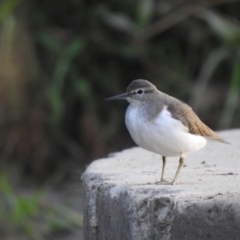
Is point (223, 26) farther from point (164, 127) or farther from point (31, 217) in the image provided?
point (164, 127)

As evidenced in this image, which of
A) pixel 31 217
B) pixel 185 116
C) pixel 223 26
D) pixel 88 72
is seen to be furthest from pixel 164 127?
pixel 88 72

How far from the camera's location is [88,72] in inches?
377

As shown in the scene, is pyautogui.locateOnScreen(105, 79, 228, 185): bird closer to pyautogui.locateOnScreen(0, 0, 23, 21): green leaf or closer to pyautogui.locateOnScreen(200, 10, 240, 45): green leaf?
pyautogui.locateOnScreen(0, 0, 23, 21): green leaf

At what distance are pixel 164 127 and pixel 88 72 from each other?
498 centimetres

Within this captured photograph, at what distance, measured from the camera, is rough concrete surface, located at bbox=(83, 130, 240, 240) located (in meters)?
3.46

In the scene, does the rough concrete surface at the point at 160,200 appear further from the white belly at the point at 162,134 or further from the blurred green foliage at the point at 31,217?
Result: the blurred green foliage at the point at 31,217

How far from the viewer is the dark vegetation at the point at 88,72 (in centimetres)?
902

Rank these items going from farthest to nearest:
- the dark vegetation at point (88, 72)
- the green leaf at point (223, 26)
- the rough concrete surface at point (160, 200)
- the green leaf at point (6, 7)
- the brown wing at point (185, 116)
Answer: the green leaf at point (223, 26), the dark vegetation at point (88, 72), the green leaf at point (6, 7), the brown wing at point (185, 116), the rough concrete surface at point (160, 200)

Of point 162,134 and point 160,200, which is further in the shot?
point 162,134

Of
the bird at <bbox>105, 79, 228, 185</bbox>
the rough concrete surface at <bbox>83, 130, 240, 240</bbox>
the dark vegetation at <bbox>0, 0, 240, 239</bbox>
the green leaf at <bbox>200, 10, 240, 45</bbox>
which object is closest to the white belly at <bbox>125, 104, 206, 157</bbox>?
the bird at <bbox>105, 79, 228, 185</bbox>

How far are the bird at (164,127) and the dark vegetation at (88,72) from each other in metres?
3.81

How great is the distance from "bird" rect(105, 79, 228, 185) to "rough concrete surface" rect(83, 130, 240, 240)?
0.52 ft

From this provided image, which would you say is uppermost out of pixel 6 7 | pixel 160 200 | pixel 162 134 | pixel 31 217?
pixel 6 7

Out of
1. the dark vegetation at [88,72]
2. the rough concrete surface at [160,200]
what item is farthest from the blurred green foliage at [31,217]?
the rough concrete surface at [160,200]
